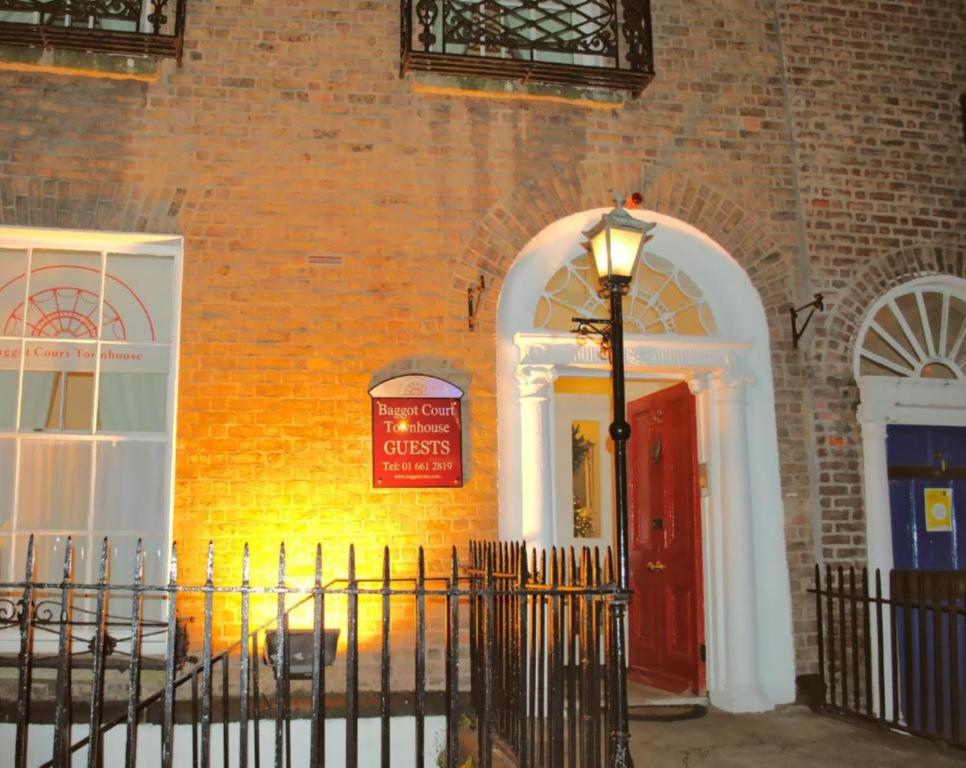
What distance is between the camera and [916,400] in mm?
7734

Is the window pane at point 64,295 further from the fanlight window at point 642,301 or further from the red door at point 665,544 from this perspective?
the red door at point 665,544

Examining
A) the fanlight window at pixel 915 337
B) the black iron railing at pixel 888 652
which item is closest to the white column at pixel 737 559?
the black iron railing at pixel 888 652

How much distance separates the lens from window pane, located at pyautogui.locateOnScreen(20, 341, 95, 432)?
21.9ft

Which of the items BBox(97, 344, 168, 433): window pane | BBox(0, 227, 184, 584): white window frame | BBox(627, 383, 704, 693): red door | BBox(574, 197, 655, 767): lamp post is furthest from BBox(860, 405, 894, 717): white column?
BBox(97, 344, 168, 433): window pane

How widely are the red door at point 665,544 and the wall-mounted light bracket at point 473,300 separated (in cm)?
205

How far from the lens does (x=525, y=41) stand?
736 cm

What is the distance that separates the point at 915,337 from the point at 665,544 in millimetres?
2803

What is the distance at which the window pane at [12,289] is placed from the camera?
6.76 m

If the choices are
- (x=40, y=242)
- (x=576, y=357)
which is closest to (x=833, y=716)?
(x=576, y=357)

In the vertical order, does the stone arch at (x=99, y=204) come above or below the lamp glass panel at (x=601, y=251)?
above

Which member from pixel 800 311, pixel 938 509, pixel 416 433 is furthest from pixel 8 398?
pixel 938 509

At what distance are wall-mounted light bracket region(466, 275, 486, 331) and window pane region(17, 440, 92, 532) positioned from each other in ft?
9.73

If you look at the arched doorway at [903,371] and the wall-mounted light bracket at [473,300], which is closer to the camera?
the wall-mounted light bracket at [473,300]

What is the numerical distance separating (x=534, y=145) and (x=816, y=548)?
3.94 m
